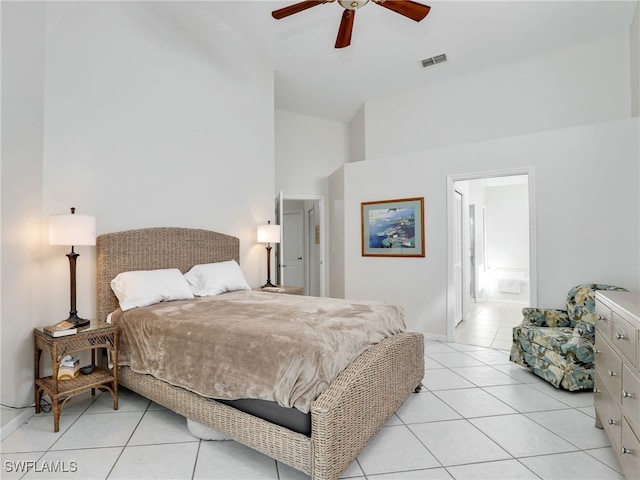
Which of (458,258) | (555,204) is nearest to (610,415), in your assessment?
(555,204)

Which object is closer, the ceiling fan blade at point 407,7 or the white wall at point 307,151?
the ceiling fan blade at point 407,7

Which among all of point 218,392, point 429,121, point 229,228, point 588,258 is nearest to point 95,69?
point 229,228

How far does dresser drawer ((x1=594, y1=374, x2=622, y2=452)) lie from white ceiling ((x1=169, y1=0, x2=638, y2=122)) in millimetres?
3593

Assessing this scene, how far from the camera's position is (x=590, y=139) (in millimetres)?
3451

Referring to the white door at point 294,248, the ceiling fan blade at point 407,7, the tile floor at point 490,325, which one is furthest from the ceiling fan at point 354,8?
the white door at point 294,248

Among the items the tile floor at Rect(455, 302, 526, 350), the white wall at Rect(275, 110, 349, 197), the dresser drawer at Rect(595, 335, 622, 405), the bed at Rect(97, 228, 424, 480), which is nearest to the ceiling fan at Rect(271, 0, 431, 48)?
the bed at Rect(97, 228, 424, 480)

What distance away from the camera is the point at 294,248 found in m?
6.99

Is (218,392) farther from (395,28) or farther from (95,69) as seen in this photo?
(395,28)

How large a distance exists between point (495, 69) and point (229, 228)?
414 centimetres

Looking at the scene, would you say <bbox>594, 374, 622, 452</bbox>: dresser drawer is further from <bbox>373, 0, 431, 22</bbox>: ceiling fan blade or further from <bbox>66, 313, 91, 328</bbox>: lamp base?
<bbox>66, 313, 91, 328</bbox>: lamp base

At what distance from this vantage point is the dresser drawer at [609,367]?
174 centimetres

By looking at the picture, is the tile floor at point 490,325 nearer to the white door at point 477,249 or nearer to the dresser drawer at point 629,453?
the white door at point 477,249

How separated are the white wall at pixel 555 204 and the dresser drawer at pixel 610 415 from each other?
1733 millimetres

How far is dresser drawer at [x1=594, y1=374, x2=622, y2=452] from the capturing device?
175 centimetres
